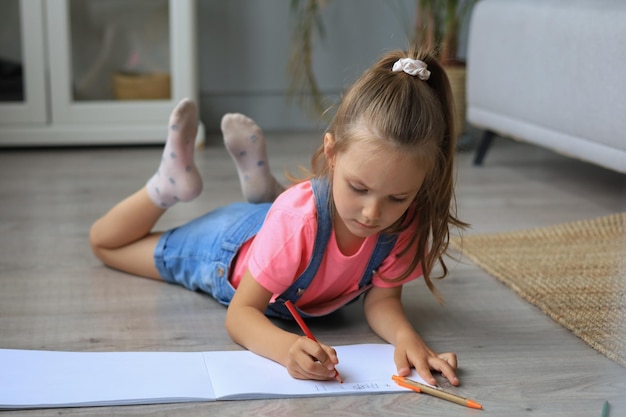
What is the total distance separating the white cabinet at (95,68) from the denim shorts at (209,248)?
4.49 feet

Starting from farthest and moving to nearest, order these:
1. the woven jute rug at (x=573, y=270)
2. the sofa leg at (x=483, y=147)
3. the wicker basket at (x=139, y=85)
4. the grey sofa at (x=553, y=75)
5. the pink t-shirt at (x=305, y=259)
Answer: the wicker basket at (x=139, y=85)
the sofa leg at (x=483, y=147)
the grey sofa at (x=553, y=75)
the woven jute rug at (x=573, y=270)
the pink t-shirt at (x=305, y=259)

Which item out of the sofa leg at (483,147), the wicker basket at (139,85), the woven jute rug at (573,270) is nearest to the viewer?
the woven jute rug at (573,270)

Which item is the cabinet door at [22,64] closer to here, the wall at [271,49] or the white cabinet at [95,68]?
the white cabinet at [95,68]

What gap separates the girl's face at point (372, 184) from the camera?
107 cm

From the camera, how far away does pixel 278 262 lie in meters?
1.19

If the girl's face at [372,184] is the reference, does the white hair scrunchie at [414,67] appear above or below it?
above

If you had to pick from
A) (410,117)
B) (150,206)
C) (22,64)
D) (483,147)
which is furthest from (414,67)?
(22,64)

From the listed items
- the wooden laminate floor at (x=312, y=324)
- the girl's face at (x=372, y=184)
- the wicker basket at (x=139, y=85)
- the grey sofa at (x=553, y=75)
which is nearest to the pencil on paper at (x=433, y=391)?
the wooden laminate floor at (x=312, y=324)

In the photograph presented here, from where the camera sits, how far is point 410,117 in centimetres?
108

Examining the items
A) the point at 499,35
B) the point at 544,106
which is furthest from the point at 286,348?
the point at 499,35

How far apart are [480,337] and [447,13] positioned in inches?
67.9

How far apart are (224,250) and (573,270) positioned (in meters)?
0.64

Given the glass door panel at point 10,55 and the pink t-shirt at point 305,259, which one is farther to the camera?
the glass door panel at point 10,55

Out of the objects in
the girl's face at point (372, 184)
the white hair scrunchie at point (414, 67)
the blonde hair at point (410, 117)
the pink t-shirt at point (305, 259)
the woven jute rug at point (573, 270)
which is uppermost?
the white hair scrunchie at point (414, 67)
